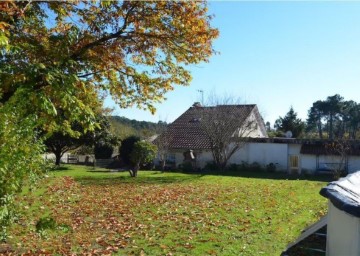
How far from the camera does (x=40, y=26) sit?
8102 millimetres

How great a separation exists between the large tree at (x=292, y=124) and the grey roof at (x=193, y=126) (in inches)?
370

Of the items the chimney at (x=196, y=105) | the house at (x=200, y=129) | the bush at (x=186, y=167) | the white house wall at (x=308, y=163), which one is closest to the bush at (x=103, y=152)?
the house at (x=200, y=129)

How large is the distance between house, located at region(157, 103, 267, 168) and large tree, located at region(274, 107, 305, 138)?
7273mm

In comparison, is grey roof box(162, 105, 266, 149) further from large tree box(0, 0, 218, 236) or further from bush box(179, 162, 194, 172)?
large tree box(0, 0, 218, 236)

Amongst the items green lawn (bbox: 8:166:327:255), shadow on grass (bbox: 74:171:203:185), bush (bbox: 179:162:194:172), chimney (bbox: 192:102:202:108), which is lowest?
green lawn (bbox: 8:166:327:255)

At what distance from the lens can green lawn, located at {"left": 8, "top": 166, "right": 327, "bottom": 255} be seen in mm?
7184

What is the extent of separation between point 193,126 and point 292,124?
1490cm

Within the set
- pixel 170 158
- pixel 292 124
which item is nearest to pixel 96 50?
pixel 170 158

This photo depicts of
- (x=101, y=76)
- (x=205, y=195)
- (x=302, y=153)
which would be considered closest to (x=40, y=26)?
(x=101, y=76)

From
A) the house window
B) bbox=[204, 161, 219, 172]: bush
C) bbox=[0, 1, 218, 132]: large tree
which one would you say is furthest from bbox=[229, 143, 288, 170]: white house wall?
bbox=[0, 1, 218, 132]: large tree

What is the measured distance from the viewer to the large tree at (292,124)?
145 ft

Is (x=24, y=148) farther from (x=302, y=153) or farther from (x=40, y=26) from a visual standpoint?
(x=302, y=153)

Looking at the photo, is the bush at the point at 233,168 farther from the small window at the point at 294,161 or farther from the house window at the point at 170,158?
the house window at the point at 170,158

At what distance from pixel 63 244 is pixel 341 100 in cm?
5942
